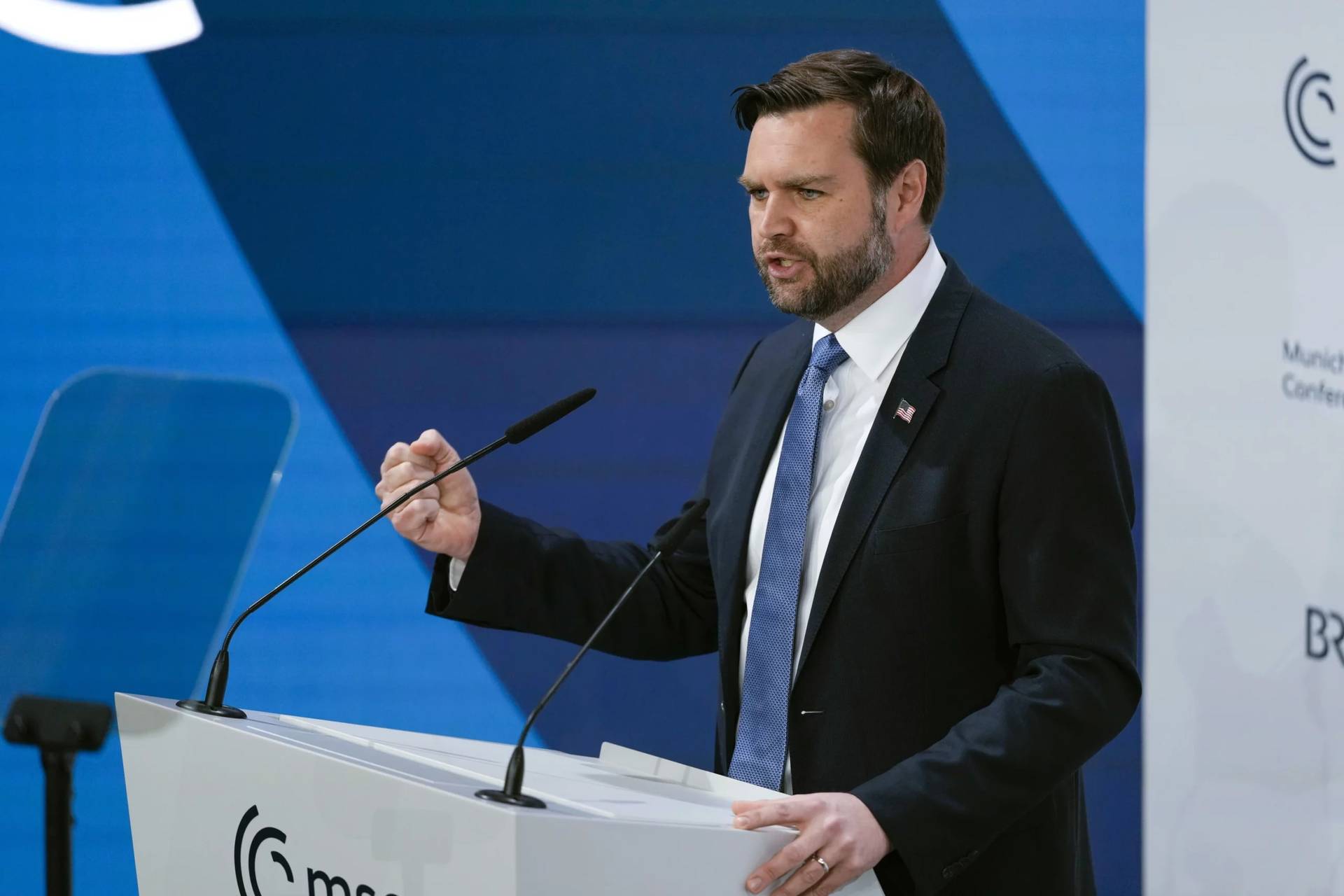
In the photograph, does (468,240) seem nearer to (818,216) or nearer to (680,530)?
(818,216)

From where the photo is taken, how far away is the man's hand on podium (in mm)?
1233

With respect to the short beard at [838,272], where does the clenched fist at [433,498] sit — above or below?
below

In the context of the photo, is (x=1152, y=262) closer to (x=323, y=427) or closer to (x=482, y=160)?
(x=482, y=160)

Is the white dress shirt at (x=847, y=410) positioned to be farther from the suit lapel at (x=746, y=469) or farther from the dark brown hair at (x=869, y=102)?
the dark brown hair at (x=869, y=102)

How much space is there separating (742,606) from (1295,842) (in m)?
1.49

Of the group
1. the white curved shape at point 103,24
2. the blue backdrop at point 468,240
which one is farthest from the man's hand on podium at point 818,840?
the white curved shape at point 103,24

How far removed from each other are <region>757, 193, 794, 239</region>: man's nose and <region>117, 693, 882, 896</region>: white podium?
77 centimetres

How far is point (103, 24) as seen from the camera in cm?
275

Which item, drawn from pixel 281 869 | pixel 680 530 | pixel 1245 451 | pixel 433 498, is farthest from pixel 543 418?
pixel 1245 451

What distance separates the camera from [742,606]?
73.9 inches

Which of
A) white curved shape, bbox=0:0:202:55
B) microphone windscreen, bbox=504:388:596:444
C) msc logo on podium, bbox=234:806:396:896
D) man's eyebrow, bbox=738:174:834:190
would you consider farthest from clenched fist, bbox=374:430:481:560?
white curved shape, bbox=0:0:202:55

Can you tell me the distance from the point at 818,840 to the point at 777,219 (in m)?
0.92

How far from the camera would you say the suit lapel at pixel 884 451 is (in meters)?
1.70

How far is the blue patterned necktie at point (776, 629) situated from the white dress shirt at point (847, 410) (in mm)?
17
